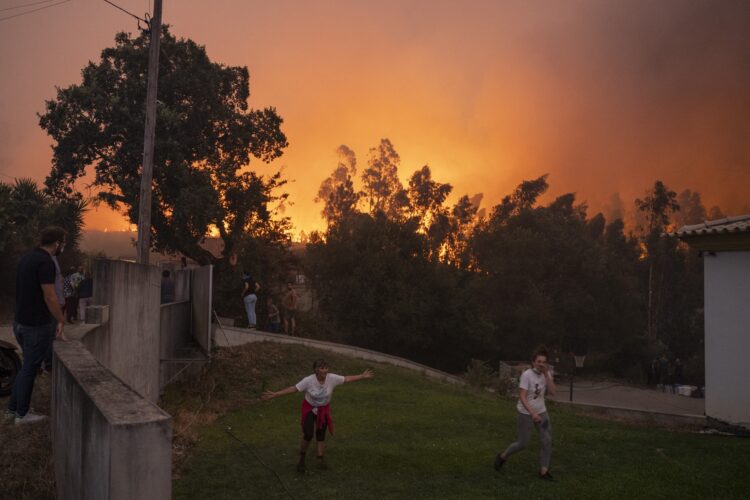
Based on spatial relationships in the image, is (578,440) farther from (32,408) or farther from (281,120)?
(281,120)

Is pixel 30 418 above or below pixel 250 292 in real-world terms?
below

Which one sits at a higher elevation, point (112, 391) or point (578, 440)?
point (112, 391)

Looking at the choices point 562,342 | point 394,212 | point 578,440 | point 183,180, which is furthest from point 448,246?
point 578,440

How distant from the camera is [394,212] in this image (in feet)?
230

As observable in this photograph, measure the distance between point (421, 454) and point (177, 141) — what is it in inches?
973

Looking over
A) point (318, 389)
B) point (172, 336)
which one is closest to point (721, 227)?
point (318, 389)

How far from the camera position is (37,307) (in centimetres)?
676

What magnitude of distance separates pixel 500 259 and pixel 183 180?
36377 millimetres

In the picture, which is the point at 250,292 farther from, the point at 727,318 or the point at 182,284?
the point at 727,318

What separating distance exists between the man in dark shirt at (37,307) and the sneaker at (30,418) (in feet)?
0.94

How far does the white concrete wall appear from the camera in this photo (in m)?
16.1

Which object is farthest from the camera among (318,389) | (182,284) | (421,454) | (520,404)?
(182,284)

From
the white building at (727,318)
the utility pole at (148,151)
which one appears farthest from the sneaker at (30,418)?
the white building at (727,318)

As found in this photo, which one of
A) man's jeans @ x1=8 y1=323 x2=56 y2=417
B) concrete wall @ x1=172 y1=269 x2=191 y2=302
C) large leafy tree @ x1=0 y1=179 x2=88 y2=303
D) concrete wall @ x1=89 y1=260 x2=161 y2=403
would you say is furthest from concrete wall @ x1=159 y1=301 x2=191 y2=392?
large leafy tree @ x1=0 y1=179 x2=88 y2=303
